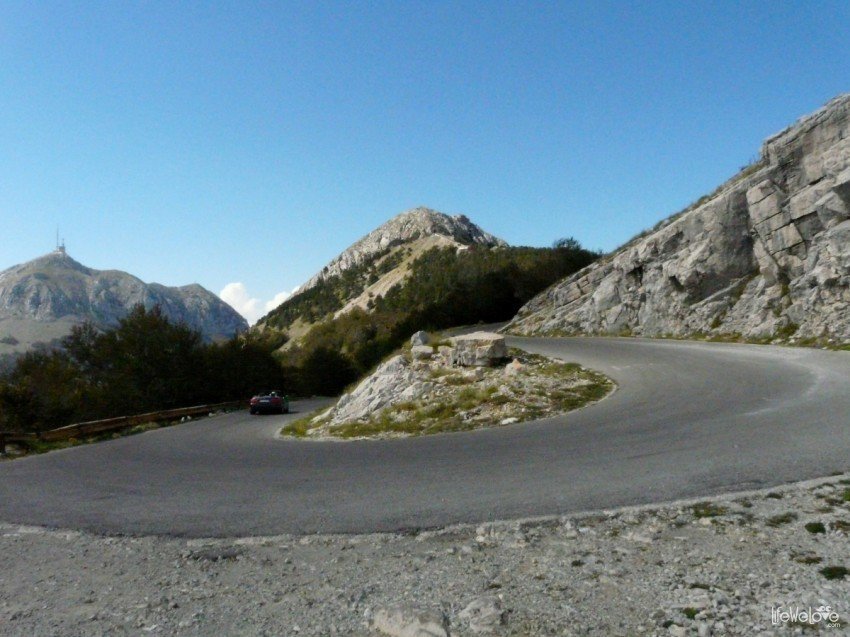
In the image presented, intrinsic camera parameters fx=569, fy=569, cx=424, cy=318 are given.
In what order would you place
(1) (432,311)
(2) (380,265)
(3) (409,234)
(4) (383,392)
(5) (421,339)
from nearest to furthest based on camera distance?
(4) (383,392), (5) (421,339), (1) (432,311), (2) (380,265), (3) (409,234)

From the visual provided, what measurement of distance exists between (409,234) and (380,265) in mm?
22203

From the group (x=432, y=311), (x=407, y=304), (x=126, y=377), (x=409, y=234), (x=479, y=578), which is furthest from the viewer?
(x=409, y=234)

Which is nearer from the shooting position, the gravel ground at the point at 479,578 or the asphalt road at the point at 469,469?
the gravel ground at the point at 479,578

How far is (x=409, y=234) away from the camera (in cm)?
16338

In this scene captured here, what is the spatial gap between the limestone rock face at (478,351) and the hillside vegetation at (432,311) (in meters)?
33.6

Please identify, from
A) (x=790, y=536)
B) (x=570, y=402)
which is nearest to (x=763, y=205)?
(x=570, y=402)

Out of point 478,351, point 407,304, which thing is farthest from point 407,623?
point 407,304

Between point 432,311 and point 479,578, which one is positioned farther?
point 432,311

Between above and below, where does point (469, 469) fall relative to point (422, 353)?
below

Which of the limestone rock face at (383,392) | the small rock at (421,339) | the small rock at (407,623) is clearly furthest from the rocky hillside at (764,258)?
the small rock at (407,623)

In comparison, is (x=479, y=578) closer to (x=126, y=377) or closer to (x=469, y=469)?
(x=469, y=469)

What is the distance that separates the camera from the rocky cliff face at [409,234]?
154 metres

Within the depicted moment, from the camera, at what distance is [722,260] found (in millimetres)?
30312

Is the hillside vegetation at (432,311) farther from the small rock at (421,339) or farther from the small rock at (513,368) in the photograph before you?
the small rock at (513,368)
